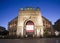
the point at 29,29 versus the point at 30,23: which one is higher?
the point at 30,23

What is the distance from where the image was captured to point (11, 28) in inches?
1822

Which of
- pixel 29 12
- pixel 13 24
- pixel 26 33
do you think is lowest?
pixel 26 33

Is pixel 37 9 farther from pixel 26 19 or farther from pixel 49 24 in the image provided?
pixel 49 24

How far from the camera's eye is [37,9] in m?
40.9

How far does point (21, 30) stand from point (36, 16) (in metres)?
5.64

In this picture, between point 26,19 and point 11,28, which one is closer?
point 26,19

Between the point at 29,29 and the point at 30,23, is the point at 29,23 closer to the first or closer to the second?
the point at 30,23

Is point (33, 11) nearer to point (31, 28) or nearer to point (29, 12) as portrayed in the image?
point (29, 12)

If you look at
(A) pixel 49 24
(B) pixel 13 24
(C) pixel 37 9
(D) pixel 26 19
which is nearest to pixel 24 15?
(D) pixel 26 19

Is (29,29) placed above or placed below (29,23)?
below

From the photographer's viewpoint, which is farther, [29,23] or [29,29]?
[29,23]

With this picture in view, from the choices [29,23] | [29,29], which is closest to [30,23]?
[29,23]

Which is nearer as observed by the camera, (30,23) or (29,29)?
(29,29)

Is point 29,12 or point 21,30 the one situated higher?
point 29,12
